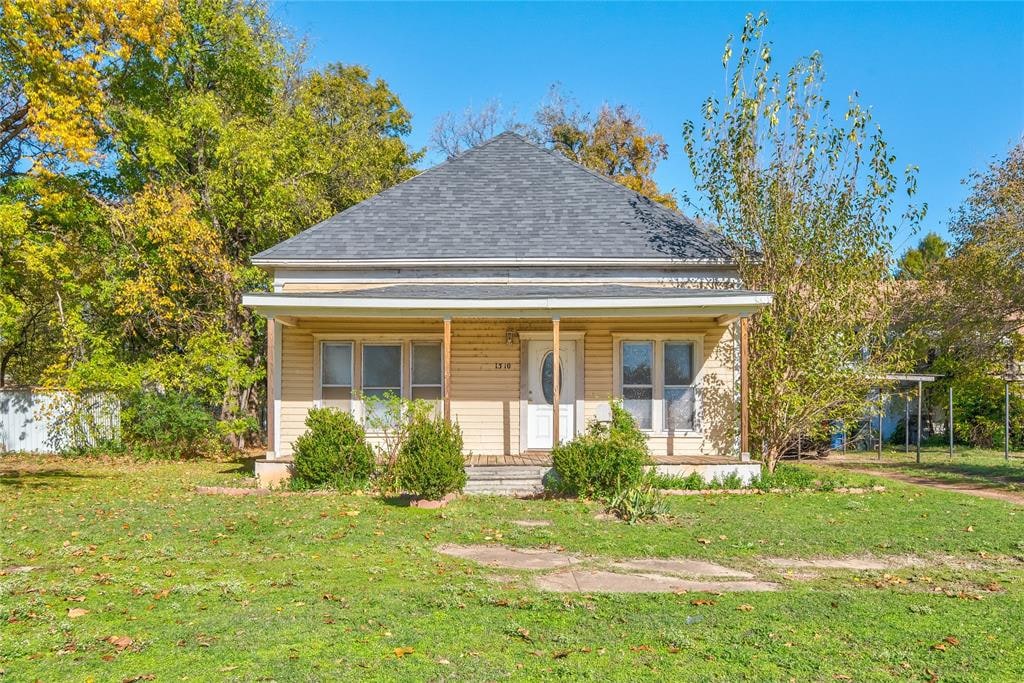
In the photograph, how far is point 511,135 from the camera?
17.5 metres

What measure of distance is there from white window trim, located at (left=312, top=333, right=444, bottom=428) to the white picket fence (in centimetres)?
666

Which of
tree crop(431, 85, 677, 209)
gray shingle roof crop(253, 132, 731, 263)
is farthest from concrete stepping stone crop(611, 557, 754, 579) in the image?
tree crop(431, 85, 677, 209)

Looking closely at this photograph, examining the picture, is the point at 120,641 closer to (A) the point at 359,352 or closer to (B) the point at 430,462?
(B) the point at 430,462

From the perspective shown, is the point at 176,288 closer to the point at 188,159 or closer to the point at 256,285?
the point at 256,285

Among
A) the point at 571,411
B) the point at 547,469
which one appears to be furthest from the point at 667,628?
the point at 571,411

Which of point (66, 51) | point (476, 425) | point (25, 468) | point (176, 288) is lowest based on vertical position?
point (25, 468)

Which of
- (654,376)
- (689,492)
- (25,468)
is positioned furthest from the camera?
(25,468)

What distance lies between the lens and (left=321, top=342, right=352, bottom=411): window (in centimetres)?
1391

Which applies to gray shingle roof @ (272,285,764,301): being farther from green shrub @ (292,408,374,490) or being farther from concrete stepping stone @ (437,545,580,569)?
concrete stepping stone @ (437,545,580,569)

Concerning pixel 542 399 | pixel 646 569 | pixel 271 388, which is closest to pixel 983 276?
pixel 542 399

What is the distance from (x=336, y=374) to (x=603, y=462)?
5628 mm

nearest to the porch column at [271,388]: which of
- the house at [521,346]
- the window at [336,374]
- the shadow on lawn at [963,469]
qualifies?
the house at [521,346]

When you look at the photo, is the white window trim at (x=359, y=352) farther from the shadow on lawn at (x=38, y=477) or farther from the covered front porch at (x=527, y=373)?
the shadow on lawn at (x=38, y=477)

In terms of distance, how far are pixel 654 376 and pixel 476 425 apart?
343 cm
